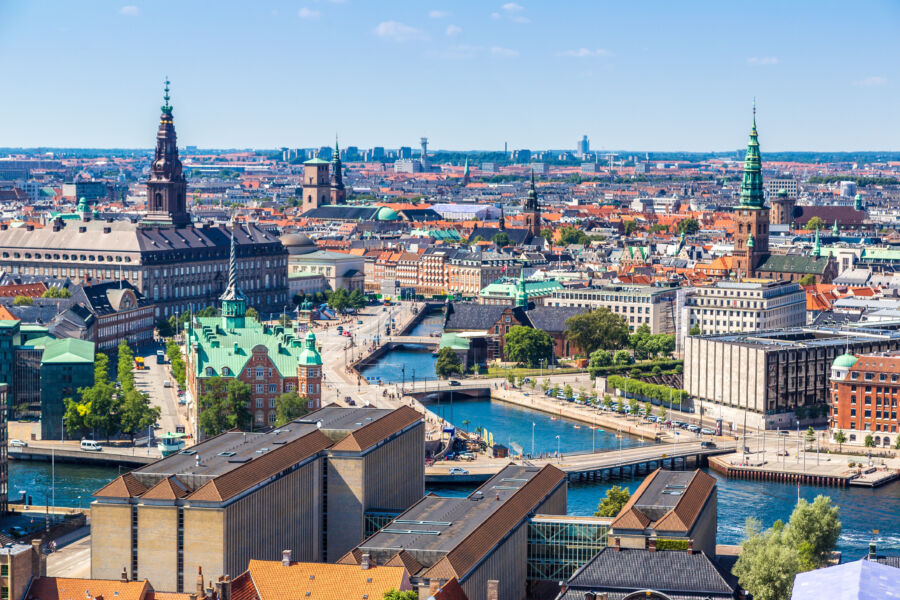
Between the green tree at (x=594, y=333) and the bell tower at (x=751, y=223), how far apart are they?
96.0 ft

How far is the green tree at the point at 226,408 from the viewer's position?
68.0 m

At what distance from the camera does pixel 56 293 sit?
99.5m

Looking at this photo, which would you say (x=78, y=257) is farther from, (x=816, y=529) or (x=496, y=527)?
(x=496, y=527)

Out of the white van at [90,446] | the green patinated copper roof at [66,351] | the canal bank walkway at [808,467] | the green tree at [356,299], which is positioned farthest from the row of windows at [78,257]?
the canal bank walkway at [808,467]

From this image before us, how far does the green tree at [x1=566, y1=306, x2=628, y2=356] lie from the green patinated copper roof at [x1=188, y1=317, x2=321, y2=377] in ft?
85.2

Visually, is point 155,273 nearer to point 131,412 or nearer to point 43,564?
point 131,412

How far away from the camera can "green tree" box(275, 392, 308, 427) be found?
66.9 meters

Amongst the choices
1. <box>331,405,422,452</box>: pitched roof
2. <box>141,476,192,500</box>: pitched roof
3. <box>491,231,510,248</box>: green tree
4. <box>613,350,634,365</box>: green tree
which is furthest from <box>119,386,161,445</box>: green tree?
<box>491,231,510,248</box>: green tree

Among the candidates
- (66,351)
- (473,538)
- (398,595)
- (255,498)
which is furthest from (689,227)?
(398,595)

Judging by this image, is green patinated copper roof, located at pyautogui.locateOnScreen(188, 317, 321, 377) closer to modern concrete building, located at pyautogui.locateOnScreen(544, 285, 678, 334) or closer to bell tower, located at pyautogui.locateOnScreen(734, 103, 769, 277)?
modern concrete building, located at pyautogui.locateOnScreen(544, 285, 678, 334)

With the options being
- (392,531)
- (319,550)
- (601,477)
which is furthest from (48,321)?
(392,531)

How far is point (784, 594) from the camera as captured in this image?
44156mm

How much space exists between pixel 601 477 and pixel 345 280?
2840 inches

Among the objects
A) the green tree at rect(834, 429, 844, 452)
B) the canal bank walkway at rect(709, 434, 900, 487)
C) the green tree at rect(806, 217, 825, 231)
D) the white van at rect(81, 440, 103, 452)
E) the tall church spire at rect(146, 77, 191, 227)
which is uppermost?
the tall church spire at rect(146, 77, 191, 227)
